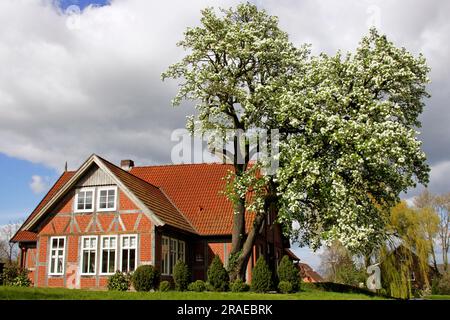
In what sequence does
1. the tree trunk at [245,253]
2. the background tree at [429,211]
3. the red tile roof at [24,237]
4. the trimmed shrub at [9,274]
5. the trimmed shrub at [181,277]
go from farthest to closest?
the background tree at [429,211] → the red tile roof at [24,237] → the trimmed shrub at [9,274] → the tree trunk at [245,253] → the trimmed shrub at [181,277]

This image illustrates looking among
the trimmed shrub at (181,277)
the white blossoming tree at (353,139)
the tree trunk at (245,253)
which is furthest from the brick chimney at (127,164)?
the white blossoming tree at (353,139)

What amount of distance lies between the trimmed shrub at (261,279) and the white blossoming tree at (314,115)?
966 mm

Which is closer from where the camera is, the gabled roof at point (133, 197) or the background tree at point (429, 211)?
the gabled roof at point (133, 197)

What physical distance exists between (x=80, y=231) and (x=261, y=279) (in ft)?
36.8

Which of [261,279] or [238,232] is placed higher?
[238,232]

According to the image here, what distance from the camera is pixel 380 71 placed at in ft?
78.7

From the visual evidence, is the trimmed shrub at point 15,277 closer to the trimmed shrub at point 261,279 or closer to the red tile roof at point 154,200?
the red tile roof at point 154,200

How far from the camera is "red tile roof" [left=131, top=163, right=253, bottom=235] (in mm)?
34844

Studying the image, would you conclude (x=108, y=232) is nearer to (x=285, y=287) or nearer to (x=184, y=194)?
(x=184, y=194)

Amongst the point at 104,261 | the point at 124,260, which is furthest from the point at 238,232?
the point at 104,261

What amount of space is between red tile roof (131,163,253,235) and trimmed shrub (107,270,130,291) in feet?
24.2

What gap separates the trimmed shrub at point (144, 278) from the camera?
27.0m

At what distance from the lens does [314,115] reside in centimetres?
2309
